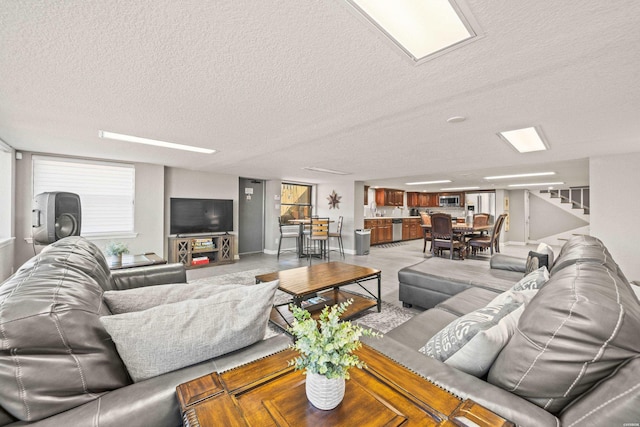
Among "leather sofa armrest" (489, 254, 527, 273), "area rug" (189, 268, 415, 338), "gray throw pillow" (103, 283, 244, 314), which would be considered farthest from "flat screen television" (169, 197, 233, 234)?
"leather sofa armrest" (489, 254, 527, 273)

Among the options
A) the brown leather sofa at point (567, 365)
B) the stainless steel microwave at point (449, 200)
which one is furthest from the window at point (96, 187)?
the stainless steel microwave at point (449, 200)

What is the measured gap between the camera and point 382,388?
33.5 inches

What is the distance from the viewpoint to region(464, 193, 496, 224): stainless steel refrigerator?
9242 mm

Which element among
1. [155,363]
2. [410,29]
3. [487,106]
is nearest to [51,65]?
[155,363]

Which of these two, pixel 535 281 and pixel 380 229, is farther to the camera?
pixel 380 229

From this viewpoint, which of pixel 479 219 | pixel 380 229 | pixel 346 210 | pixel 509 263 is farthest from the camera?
pixel 380 229

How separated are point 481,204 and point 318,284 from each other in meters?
9.49

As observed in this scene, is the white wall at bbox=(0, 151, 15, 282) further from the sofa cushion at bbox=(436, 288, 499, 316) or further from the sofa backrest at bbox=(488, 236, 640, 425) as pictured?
the sofa backrest at bbox=(488, 236, 640, 425)

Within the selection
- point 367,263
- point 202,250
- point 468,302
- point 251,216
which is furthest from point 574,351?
point 251,216

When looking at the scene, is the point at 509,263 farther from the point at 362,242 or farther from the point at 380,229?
the point at 380,229

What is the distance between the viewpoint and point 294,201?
26.0 feet

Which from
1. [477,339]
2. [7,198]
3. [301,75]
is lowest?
[477,339]

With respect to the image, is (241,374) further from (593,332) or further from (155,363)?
(593,332)

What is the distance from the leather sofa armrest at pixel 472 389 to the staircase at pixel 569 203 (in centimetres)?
1077
